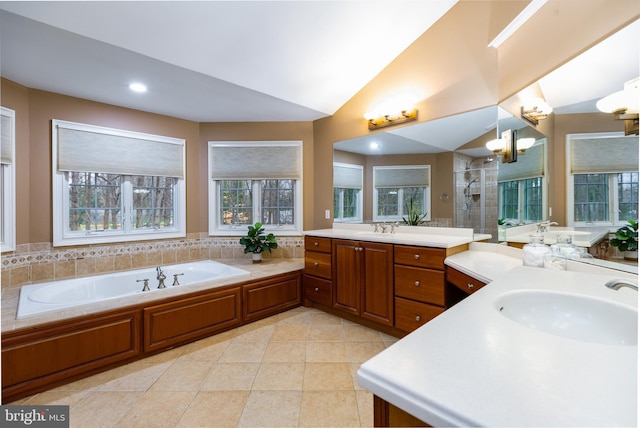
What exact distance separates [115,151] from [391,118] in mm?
2952

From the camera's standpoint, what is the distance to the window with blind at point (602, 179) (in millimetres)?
1141

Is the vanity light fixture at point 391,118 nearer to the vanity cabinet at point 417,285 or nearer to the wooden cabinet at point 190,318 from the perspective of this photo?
the vanity cabinet at point 417,285

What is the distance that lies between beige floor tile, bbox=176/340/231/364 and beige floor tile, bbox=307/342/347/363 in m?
0.72

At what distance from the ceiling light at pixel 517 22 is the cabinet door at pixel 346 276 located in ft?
6.38

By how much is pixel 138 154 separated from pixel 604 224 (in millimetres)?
3903

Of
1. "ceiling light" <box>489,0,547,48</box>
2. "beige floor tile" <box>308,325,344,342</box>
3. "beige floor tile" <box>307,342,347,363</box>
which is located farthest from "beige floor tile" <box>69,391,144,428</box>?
"ceiling light" <box>489,0,547,48</box>

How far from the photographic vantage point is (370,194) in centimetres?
318

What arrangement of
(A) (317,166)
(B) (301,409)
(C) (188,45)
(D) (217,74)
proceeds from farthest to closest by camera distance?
1. (A) (317,166)
2. (D) (217,74)
3. (C) (188,45)
4. (B) (301,409)

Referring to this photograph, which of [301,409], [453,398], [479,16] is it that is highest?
[479,16]

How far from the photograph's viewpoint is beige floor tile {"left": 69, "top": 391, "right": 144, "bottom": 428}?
5.08 feet

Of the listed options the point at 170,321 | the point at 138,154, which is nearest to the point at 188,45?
the point at 138,154

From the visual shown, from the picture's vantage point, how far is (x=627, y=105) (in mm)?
1138

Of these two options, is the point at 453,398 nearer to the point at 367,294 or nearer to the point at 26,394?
the point at 367,294

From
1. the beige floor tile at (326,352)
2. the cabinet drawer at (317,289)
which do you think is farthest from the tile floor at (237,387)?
the cabinet drawer at (317,289)
